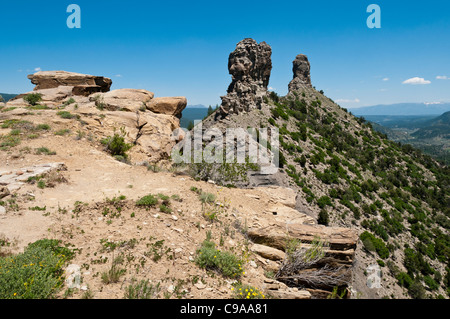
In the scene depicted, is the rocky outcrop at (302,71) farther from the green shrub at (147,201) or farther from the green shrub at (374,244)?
the green shrub at (147,201)

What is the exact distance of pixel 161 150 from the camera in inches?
699

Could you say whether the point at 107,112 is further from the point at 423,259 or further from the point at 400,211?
the point at 400,211

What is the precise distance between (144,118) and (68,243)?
14.5 metres

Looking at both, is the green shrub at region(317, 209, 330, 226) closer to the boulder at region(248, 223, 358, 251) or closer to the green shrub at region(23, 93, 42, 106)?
the boulder at region(248, 223, 358, 251)

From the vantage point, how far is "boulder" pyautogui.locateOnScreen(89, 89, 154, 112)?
19.2 metres

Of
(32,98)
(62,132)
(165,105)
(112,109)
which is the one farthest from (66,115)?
(165,105)

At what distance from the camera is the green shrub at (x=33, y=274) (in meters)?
4.09

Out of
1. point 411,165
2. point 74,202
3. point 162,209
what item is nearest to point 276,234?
point 162,209

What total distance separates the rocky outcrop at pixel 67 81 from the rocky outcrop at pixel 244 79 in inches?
758

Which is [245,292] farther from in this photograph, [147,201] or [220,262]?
[147,201]

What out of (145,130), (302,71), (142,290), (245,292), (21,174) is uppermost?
(302,71)

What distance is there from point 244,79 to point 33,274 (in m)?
38.8

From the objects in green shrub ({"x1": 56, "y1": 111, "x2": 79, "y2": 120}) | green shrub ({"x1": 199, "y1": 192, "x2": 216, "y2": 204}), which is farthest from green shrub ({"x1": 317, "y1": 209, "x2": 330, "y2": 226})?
green shrub ({"x1": 56, "y1": 111, "x2": 79, "y2": 120})

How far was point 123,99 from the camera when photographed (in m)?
20.5
